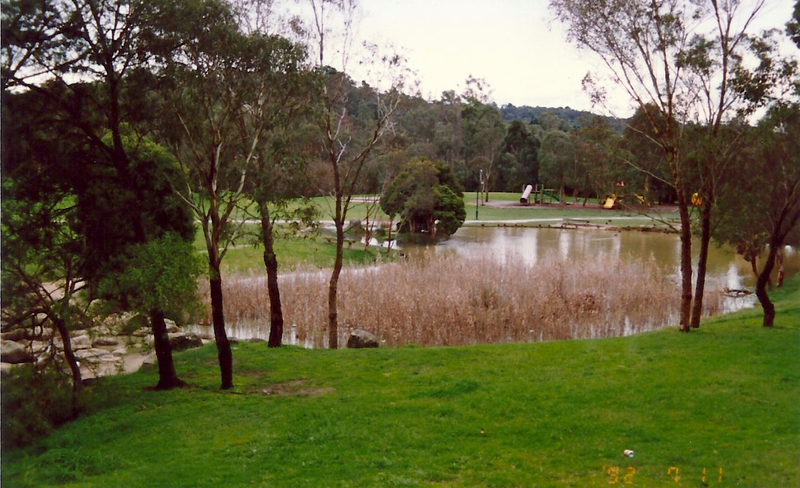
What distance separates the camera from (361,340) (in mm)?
15320

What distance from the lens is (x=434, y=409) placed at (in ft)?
30.8

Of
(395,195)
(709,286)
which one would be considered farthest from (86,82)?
(395,195)

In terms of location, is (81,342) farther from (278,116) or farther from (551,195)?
(551,195)

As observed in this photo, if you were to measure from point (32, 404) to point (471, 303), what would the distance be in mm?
11134

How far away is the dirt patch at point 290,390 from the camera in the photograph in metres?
10.9

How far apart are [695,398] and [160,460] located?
704 centimetres

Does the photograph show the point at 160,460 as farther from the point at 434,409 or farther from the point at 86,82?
the point at 86,82

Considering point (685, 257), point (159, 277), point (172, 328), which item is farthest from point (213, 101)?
point (685, 257)

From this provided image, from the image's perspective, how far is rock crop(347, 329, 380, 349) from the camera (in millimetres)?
15305

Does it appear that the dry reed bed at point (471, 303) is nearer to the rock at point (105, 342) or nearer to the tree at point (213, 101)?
the rock at point (105, 342)

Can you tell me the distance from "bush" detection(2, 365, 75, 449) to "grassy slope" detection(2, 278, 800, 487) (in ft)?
1.00

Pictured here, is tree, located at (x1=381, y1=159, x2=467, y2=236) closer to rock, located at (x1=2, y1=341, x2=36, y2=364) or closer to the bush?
rock, located at (x1=2, y1=341, x2=36, y2=364)

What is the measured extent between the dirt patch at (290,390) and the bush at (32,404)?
113 inches
